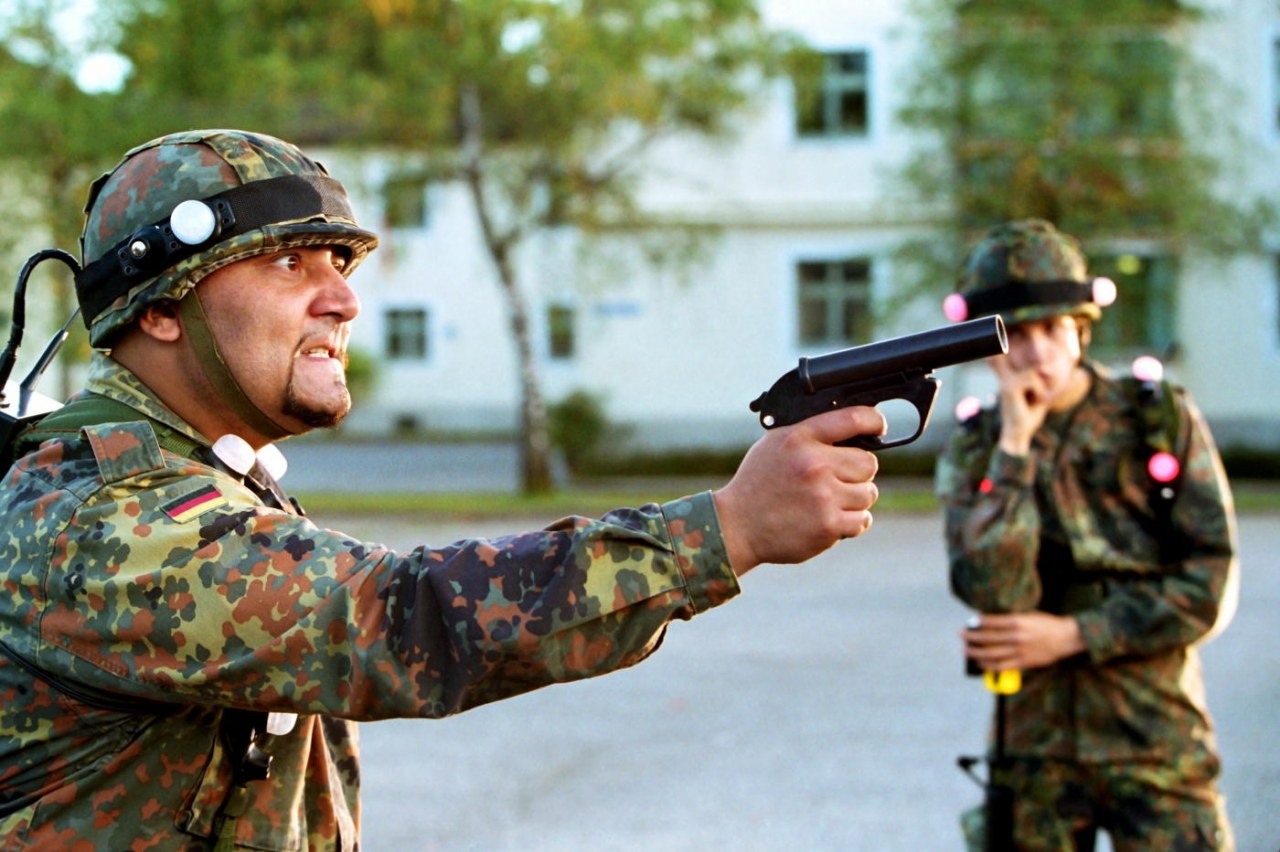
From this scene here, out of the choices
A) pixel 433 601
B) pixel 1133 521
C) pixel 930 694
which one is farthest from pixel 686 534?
pixel 930 694

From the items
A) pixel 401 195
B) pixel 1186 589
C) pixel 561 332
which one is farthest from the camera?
pixel 561 332

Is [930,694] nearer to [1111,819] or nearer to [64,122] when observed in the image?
[1111,819]

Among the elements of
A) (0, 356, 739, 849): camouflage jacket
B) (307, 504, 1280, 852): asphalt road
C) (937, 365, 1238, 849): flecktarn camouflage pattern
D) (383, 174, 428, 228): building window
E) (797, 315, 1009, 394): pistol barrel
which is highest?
(383, 174, 428, 228): building window

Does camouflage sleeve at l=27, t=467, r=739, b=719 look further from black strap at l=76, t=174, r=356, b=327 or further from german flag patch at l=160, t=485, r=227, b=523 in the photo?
black strap at l=76, t=174, r=356, b=327

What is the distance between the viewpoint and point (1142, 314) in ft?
→ 85.9

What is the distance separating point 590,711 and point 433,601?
6.43m

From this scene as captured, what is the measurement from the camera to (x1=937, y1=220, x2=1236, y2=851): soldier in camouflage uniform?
369 centimetres

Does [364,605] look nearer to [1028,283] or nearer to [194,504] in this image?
[194,504]

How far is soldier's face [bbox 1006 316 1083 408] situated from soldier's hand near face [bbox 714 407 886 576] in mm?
2004

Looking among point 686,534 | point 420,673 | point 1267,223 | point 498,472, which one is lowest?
point 498,472

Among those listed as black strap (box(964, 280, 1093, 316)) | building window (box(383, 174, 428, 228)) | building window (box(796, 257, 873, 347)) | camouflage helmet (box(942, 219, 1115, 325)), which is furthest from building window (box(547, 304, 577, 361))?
black strap (box(964, 280, 1093, 316))

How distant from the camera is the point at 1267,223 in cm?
2272

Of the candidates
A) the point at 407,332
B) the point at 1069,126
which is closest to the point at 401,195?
the point at 1069,126

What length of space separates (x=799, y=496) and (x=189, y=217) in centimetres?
90
